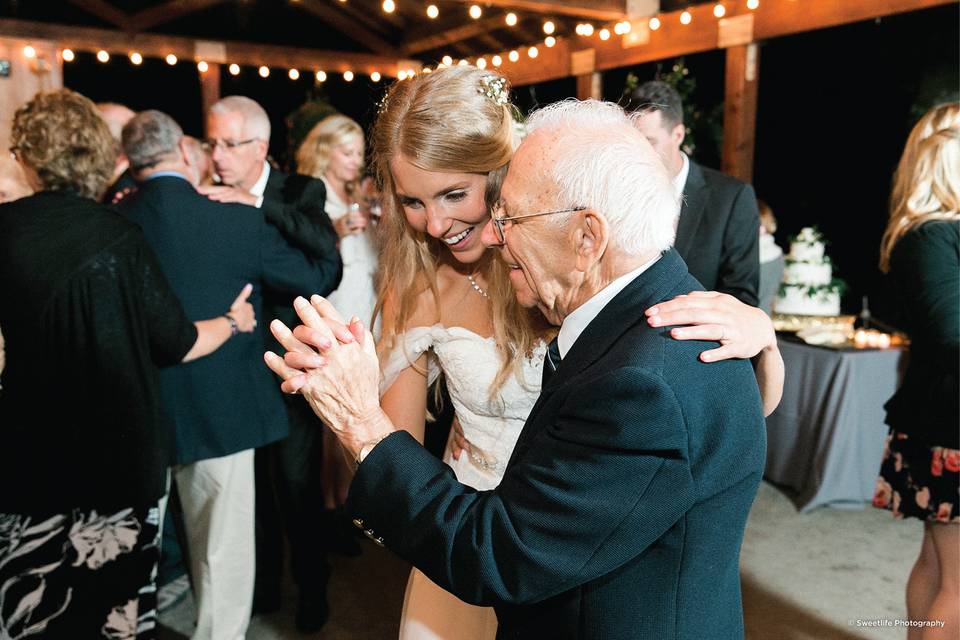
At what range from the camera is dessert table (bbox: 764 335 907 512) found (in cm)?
406

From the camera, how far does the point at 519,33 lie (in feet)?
27.7

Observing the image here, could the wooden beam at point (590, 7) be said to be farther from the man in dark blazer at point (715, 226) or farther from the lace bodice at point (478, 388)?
the lace bodice at point (478, 388)

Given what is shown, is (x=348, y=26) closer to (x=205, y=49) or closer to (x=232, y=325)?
(x=205, y=49)

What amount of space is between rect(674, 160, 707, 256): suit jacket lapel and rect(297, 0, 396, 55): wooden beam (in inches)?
289

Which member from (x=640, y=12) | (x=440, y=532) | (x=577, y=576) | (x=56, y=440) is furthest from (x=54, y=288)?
(x=640, y=12)

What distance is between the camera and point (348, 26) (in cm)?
935

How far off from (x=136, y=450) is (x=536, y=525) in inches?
61.6

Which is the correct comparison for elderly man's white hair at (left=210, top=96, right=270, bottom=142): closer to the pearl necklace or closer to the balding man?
the balding man

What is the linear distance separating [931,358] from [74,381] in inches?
95.3

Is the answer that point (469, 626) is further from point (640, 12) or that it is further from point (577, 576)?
point (640, 12)

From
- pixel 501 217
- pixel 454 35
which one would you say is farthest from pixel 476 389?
pixel 454 35

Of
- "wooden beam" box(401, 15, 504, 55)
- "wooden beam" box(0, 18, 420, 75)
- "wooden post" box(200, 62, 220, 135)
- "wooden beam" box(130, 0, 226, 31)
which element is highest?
"wooden beam" box(130, 0, 226, 31)

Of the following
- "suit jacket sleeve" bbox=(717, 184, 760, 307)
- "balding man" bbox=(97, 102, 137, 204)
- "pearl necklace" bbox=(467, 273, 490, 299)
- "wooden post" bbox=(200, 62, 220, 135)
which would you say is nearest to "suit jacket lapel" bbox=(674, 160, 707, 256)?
"suit jacket sleeve" bbox=(717, 184, 760, 307)

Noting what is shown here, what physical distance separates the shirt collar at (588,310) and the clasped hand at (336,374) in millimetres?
283
